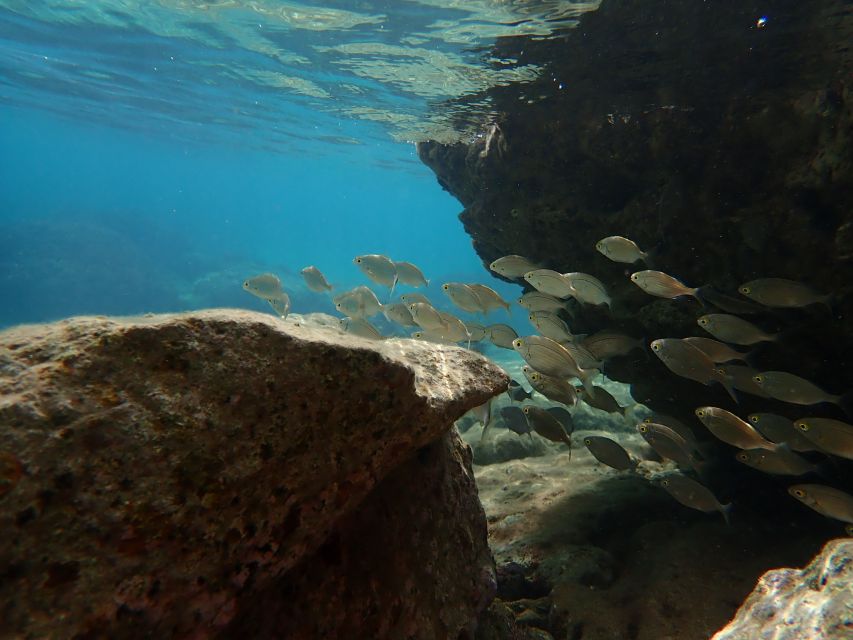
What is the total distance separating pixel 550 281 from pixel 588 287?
454 mm

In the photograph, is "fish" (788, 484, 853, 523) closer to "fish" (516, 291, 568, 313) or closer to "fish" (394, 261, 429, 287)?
"fish" (516, 291, 568, 313)

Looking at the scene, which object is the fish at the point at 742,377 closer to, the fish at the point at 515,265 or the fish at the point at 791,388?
the fish at the point at 791,388

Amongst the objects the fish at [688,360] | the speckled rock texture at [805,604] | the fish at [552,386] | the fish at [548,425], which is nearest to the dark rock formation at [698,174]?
the fish at [688,360]

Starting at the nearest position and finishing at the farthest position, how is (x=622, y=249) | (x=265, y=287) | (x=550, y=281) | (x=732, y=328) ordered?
(x=732, y=328) < (x=622, y=249) < (x=550, y=281) < (x=265, y=287)

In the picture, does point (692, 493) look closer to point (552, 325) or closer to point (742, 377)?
point (742, 377)

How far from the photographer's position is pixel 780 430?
15.4 ft

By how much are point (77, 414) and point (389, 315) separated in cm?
572

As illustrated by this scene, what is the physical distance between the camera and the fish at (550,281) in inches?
217

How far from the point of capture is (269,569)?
181 cm

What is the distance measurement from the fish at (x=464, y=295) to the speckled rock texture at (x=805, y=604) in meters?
4.46

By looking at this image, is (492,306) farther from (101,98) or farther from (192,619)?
(101,98)

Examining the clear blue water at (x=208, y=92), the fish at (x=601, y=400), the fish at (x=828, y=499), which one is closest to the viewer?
the fish at (x=828, y=499)

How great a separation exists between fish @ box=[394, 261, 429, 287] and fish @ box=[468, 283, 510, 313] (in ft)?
3.53

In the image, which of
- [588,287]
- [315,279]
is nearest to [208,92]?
[315,279]
